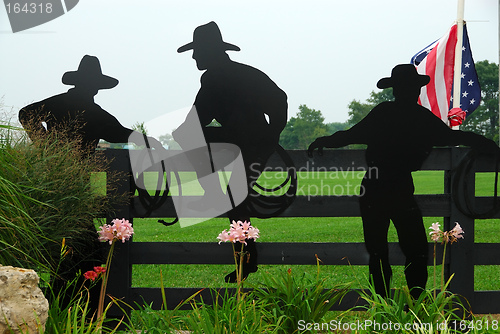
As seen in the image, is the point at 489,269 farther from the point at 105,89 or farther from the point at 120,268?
the point at 105,89

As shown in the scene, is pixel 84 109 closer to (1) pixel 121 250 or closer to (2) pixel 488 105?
(1) pixel 121 250

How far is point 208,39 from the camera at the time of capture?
10.8ft

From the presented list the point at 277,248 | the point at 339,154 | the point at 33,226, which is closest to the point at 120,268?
the point at 33,226

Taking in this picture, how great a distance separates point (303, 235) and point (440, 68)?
279 centimetres

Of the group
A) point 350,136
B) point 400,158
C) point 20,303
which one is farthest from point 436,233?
point 20,303

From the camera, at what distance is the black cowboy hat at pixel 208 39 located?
3.29m

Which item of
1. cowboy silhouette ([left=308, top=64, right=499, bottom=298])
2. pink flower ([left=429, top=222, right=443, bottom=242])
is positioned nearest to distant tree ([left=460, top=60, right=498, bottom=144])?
cowboy silhouette ([left=308, top=64, right=499, bottom=298])

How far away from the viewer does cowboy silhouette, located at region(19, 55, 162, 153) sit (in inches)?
131

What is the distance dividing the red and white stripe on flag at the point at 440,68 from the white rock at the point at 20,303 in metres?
3.11

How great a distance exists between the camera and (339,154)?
10.8ft

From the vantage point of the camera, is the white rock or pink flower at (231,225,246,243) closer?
the white rock

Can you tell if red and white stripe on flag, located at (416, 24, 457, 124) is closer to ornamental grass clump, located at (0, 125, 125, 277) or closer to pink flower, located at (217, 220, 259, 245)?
pink flower, located at (217, 220, 259, 245)

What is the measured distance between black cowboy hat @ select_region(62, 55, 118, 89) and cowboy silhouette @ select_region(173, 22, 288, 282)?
668 mm

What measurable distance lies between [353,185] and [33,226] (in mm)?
2199
